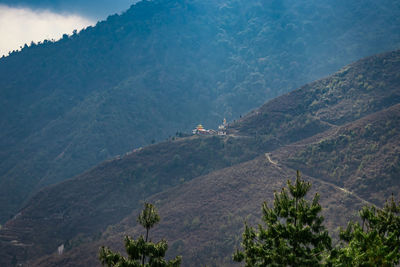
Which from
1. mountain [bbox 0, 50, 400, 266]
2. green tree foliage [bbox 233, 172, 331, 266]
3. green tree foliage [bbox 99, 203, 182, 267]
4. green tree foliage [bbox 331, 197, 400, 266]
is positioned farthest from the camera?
mountain [bbox 0, 50, 400, 266]

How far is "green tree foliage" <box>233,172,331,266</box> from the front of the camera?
52.9ft

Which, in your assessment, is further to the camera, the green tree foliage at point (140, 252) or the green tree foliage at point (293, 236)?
the green tree foliage at point (140, 252)

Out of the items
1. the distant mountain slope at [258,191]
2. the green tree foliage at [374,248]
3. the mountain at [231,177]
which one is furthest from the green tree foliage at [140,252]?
the mountain at [231,177]

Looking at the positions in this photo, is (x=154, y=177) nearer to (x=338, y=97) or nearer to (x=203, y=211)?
(x=203, y=211)

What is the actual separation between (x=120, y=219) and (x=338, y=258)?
86.8 metres

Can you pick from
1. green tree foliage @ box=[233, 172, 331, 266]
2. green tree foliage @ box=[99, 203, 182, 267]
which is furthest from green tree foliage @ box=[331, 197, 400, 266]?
green tree foliage @ box=[99, 203, 182, 267]

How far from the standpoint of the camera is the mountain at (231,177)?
2972 inches

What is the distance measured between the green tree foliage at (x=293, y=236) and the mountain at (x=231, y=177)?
5220 cm

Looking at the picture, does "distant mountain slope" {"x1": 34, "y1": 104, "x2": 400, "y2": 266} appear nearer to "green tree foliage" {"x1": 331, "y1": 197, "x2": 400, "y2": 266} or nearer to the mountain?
the mountain

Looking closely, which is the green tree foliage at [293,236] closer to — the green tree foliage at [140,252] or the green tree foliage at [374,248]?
the green tree foliage at [374,248]

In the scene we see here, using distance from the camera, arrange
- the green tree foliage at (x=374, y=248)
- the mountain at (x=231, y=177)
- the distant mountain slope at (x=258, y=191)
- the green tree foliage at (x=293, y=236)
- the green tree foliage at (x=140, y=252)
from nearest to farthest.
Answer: the green tree foliage at (x=374, y=248)
the green tree foliage at (x=293, y=236)
the green tree foliage at (x=140, y=252)
the distant mountain slope at (x=258, y=191)
the mountain at (x=231, y=177)

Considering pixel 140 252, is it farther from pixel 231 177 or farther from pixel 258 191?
pixel 231 177

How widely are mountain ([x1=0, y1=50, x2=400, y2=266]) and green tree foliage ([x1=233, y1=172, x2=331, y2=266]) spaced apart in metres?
52.2

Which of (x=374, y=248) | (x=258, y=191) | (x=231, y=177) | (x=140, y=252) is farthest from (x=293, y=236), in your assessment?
(x=231, y=177)
